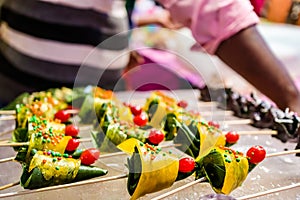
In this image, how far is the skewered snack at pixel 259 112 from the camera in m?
1.61

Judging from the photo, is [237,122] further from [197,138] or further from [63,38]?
[63,38]

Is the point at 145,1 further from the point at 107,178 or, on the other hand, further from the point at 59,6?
the point at 107,178

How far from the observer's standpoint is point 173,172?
4.00ft

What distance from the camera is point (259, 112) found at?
1801 millimetres

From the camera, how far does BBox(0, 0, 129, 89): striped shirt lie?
2.07 m

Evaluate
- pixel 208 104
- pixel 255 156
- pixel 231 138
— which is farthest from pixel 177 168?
pixel 208 104

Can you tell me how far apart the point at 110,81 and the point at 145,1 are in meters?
1.46

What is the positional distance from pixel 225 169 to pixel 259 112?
64cm

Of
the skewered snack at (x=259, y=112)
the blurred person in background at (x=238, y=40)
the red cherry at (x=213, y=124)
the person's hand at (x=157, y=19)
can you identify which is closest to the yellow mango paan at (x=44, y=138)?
the red cherry at (x=213, y=124)

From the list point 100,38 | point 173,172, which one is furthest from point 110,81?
point 173,172

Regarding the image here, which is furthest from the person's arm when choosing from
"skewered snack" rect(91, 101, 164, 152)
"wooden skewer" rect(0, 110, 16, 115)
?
"wooden skewer" rect(0, 110, 16, 115)

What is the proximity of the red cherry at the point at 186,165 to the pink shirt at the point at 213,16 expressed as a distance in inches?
20.6

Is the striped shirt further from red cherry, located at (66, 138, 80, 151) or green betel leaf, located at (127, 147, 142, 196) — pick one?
green betel leaf, located at (127, 147, 142, 196)

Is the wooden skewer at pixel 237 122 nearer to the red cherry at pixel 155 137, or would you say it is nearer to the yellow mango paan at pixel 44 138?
the red cherry at pixel 155 137
